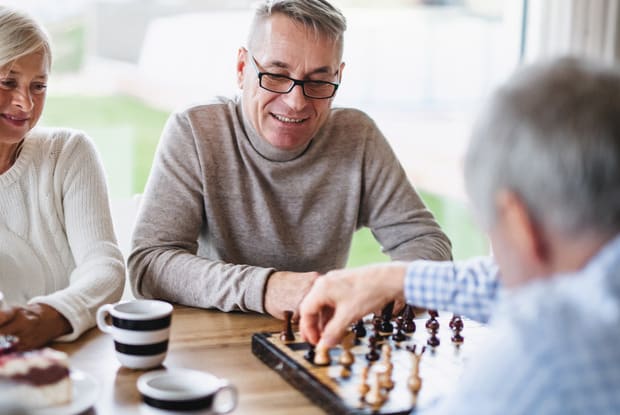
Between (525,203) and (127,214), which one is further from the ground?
(525,203)

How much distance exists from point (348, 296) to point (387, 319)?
21 centimetres

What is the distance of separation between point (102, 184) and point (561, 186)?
1422 millimetres

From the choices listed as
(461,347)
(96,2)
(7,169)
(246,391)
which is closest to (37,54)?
(7,169)

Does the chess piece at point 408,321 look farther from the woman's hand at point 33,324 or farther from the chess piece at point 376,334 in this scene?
→ the woman's hand at point 33,324

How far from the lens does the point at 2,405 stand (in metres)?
0.58

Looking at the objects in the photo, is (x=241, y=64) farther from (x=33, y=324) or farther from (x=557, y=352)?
(x=557, y=352)

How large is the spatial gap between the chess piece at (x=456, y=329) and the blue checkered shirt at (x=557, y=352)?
0.69 m

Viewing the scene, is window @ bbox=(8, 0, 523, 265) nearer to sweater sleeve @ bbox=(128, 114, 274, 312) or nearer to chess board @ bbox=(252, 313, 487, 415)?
sweater sleeve @ bbox=(128, 114, 274, 312)

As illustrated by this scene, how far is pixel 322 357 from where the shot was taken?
1479 millimetres

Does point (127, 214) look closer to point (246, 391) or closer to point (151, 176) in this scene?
point (151, 176)

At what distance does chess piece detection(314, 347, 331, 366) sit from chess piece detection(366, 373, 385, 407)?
15 cm

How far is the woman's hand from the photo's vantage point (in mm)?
1562

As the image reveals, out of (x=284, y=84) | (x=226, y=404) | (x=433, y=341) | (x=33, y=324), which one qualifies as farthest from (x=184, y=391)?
(x=284, y=84)

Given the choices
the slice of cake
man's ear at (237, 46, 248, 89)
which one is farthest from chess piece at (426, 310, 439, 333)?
man's ear at (237, 46, 248, 89)
